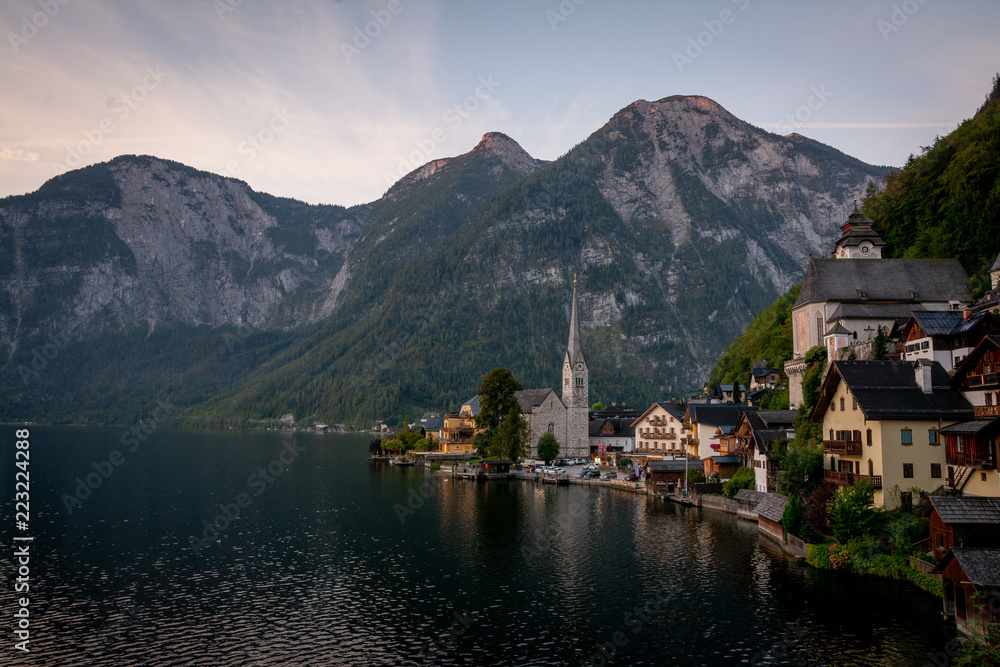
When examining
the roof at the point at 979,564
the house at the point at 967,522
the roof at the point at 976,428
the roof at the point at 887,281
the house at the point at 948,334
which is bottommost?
the roof at the point at 979,564

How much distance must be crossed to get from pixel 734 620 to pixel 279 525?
46.6 metres

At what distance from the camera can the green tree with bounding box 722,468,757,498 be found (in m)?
75.6

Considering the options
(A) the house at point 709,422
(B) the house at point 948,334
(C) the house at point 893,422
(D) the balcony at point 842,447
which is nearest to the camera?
(C) the house at point 893,422

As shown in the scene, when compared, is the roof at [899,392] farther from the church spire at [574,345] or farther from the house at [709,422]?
the church spire at [574,345]

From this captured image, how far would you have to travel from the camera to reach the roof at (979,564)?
101 feet

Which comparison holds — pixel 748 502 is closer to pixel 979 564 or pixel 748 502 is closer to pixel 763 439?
pixel 763 439

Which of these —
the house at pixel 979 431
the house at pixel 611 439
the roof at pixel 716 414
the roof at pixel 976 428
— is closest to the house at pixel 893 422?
the house at pixel 979 431

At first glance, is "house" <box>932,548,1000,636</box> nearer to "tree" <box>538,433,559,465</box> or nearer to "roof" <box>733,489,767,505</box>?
"roof" <box>733,489,767,505</box>

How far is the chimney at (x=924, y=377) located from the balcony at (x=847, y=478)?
725cm

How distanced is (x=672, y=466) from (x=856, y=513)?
46984mm

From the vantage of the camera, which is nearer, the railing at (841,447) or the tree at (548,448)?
the railing at (841,447)

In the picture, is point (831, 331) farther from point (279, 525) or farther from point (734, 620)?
point (279, 525)

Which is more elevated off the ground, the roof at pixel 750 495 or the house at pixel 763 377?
the house at pixel 763 377

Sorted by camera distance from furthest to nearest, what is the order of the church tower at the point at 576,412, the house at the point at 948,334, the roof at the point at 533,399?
the church tower at the point at 576,412 → the roof at the point at 533,399 → the house at the point at 948,334
